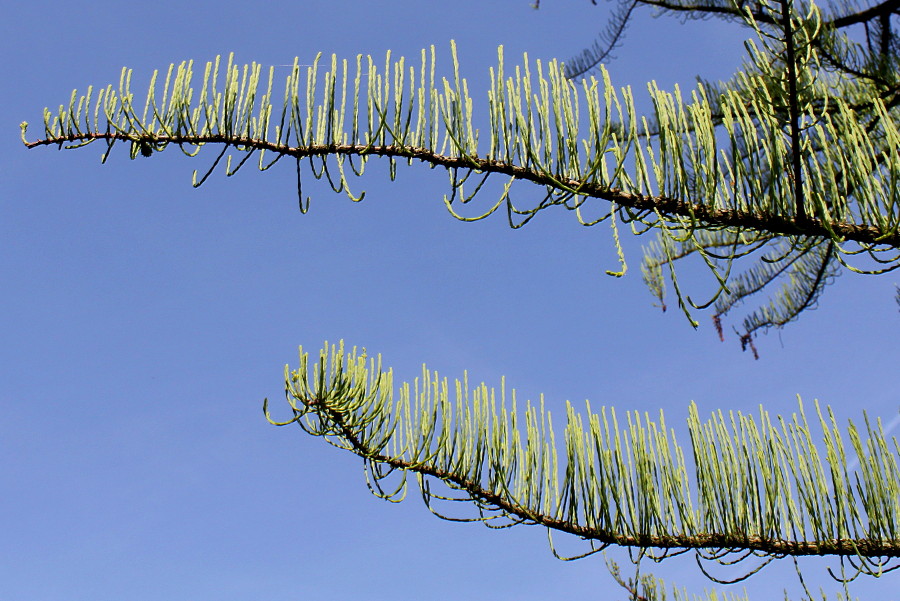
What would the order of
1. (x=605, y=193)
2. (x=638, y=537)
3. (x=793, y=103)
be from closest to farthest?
1. (x=793, y=103)
2. (x=605, y=193)
3. (x=638, y=537)

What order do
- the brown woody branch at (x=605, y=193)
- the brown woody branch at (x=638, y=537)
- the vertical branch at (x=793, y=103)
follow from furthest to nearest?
the brown woody branch at (x=638, y=537)
the brown woody branch at (x=605, y=193)
the vertical branch at (x=793, y=103)

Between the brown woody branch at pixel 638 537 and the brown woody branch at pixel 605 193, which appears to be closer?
the brown woody branch at pixel 605 193

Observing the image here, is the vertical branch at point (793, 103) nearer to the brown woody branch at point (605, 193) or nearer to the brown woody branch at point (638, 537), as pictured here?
the brown woody branch at point (605, 193)

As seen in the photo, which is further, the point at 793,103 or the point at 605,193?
the point at 605,193

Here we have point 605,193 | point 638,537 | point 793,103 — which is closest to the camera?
point 793,103

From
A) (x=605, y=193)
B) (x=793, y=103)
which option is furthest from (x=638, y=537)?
(x=793, y=103)

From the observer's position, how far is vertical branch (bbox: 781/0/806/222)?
2.54ft

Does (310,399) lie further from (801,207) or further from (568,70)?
(568,70)

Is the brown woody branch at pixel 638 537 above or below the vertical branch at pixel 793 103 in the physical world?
below

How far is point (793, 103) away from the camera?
81 cm

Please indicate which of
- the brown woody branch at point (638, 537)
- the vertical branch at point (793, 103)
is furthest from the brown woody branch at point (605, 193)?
the brown woody branch at point (638, 537)

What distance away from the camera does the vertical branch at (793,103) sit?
0.77 m

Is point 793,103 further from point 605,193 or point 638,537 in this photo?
point 638,537

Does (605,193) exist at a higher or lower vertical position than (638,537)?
higher
